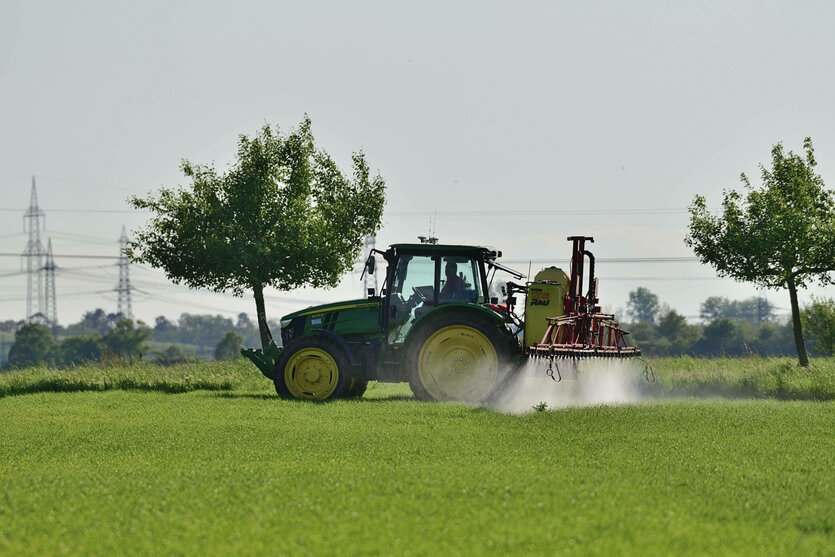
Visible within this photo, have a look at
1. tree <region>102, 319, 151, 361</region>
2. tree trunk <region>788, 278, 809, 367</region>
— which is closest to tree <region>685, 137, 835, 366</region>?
tree trunk <region>788, 278, 809, 367</region>

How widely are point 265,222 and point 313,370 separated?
46.5 feet

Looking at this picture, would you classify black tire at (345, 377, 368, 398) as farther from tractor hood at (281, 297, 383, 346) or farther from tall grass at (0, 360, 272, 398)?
tall grass at (0, 360, 272, 398)

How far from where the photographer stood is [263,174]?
107 feet

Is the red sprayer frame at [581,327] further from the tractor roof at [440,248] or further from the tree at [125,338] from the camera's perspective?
the tree at [125,338]

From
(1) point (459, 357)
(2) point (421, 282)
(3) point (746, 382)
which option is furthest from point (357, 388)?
(3) point (746, 382)

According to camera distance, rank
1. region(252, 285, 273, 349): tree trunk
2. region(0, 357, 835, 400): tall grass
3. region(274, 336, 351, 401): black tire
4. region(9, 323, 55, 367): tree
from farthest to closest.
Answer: region(9, 323, 55, 367): tree → region(252, 285, 273, 349): tree trunk → region(0, 357, 835, 400): tall grass → region(274, 336, 351, 401): black tire

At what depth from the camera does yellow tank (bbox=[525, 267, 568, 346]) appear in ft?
56.7

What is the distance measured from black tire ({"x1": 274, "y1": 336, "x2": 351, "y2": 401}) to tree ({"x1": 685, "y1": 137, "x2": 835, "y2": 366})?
15.2 metres

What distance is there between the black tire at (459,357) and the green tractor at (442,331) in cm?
2

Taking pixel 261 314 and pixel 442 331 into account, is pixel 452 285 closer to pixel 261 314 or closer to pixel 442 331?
pixel 442 331

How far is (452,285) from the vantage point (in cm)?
1784

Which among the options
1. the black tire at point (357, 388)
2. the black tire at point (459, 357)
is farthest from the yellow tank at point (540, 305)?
the black tire at point (357, 388)

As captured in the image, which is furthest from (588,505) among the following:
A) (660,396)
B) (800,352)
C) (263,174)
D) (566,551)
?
(263,174)

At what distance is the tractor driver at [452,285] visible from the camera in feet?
58.4
